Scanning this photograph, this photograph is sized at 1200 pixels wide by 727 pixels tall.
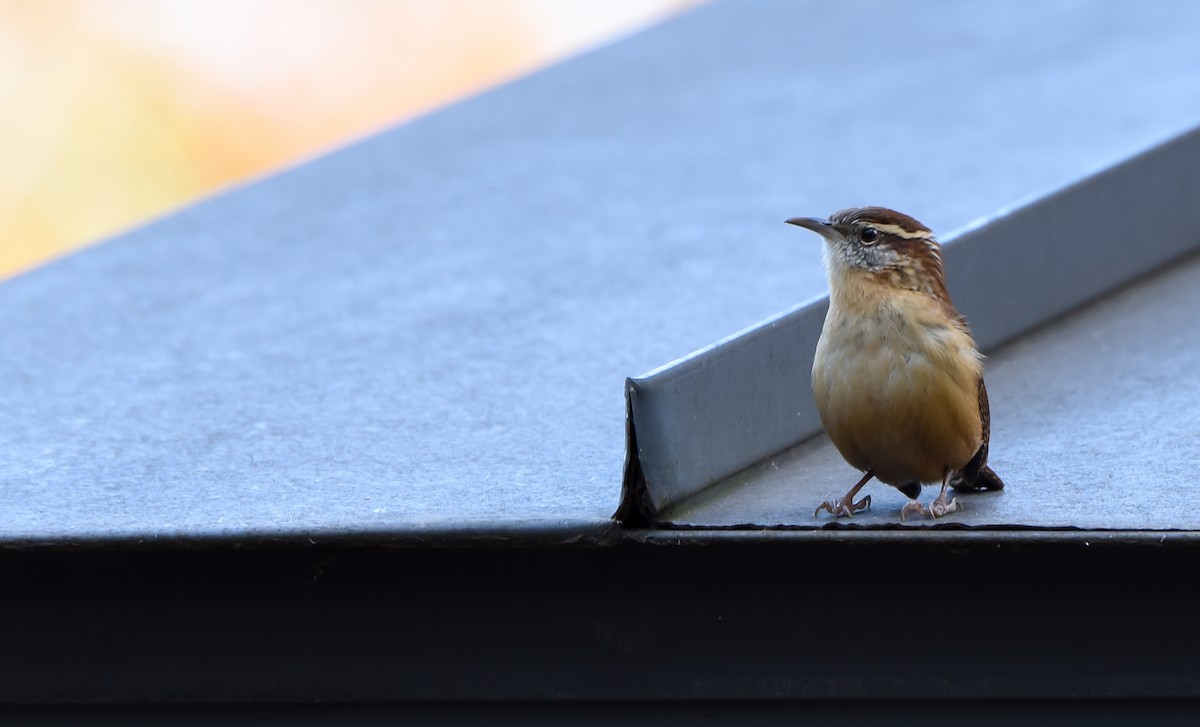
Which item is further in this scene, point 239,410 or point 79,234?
point 79,234

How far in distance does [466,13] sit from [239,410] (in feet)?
40.7

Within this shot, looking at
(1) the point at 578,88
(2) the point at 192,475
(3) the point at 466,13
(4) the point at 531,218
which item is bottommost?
(2) the point at 192,475

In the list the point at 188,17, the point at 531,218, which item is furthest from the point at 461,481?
the point at 188,17

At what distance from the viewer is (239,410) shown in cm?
349

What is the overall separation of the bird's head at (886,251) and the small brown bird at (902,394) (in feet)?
0.16

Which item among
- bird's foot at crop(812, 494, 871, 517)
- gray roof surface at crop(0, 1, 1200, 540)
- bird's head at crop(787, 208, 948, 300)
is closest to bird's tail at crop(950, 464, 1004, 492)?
bird's foot at crop(812, 494, 871, 517)

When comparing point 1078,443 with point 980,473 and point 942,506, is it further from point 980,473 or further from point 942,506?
point 942,506

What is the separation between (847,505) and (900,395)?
0.25 meters

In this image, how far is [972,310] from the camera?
144 inches

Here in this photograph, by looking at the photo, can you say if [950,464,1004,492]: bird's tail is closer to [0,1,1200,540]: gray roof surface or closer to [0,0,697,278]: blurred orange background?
[0,1,1200,540]: gray roof surface

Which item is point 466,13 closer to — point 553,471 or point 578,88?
point 578,88

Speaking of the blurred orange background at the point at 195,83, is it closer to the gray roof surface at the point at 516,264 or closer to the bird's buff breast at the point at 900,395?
the gray roof surface at the point at 516,264

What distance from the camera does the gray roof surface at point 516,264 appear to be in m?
2.96

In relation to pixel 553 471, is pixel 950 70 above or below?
above
